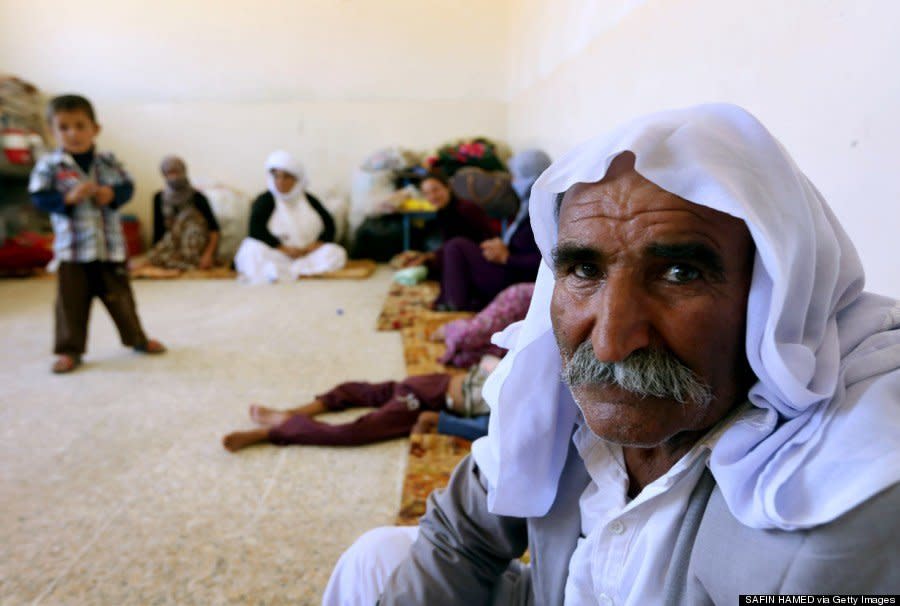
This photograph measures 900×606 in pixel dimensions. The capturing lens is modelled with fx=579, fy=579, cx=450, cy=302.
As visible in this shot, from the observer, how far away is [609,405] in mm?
746

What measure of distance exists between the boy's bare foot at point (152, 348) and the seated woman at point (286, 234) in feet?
7.13

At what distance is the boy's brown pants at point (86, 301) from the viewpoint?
3.12 metres

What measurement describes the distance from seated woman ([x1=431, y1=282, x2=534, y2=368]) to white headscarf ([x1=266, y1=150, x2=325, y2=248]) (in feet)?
11.1

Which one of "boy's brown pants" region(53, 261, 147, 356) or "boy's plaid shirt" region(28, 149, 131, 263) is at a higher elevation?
"boy's plaid shirt" region(28, 149, 131, 263)

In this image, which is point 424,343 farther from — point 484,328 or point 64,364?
point 64,364

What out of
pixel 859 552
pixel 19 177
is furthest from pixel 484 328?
pixel 19 177

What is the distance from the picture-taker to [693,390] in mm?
707

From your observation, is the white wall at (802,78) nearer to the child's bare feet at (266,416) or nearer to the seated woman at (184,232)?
the child's bare feet at (266,416)

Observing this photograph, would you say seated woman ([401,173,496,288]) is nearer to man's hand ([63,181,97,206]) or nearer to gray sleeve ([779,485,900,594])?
man's hand ([63,181,97,206])

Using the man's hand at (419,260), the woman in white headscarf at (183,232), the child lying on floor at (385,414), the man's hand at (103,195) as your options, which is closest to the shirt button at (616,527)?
the child lying on floor at (385,414)

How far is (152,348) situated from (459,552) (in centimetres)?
297

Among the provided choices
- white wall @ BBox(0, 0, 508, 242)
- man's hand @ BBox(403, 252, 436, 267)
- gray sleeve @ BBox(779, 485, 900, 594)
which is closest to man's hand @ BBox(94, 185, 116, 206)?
man's hand @ BBox(403, 252, 436, 267)

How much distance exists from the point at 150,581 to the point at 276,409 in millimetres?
1073

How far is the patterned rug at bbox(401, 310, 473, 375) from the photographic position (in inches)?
121
